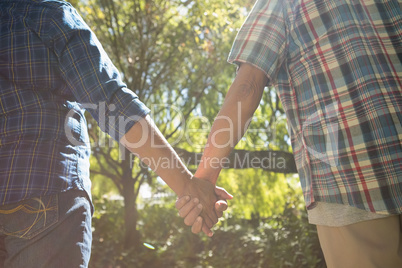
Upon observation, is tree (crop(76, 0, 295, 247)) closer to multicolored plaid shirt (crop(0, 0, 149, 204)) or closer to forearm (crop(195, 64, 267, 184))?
forearm (crop(195, 64, 267, 184))

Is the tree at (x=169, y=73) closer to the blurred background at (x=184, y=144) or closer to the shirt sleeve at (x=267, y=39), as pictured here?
the blurred background at (x=184, y=144)

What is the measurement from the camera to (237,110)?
1.86 metres

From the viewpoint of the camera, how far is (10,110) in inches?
63.5

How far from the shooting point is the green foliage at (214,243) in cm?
483

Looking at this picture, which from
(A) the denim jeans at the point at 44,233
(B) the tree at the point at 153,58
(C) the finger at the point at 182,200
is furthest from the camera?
(B) the tree at the point at 153,58

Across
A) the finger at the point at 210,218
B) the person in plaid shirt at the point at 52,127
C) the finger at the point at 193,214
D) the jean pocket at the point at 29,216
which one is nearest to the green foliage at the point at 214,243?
the finger at the point at 210,218

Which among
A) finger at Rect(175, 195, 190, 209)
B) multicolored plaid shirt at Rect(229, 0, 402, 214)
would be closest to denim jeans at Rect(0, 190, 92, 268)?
finger at Rect(175, 195, 190, 209)

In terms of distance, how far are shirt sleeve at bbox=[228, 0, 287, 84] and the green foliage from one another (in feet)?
10.9

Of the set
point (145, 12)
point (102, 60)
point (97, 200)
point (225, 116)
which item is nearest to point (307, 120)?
point (225, 116)

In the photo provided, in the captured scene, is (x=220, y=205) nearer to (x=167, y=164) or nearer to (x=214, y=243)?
(x=167, y=164)

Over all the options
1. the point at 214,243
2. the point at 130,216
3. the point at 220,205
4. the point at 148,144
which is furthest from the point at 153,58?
the point at 148,144

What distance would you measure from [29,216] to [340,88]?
1202 millimetres

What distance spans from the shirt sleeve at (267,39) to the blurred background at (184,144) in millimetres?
3162

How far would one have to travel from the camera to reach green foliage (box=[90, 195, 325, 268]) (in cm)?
483
